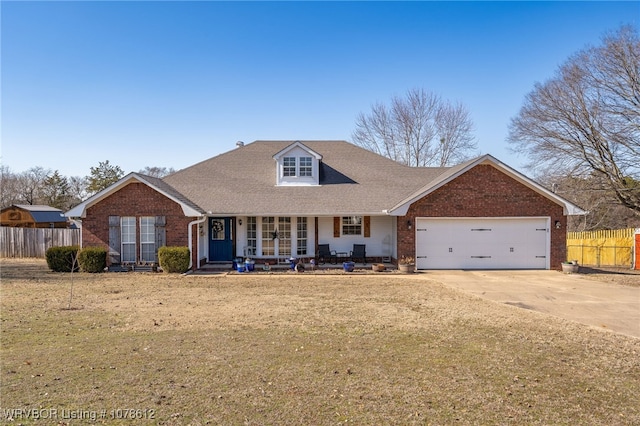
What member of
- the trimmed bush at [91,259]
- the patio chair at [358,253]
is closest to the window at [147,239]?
the trimmed bush at [91,259]

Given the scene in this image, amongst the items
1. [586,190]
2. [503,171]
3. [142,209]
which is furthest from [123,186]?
[586,190]

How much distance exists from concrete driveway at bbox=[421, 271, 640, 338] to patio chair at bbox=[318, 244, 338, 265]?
13.8 feet

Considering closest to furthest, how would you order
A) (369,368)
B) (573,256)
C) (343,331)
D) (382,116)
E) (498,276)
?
(369,368) < (343,331) < (498,276) < (573,256) < (382,116)

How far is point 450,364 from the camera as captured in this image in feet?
21.3

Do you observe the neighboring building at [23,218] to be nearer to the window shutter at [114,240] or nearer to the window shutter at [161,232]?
the window shutter at [114,240]

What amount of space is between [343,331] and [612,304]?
319 inches

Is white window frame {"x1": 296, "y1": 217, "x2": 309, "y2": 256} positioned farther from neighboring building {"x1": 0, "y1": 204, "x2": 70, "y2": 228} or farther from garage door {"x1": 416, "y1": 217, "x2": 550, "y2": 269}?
neighboring building {"x1": 0, "y1": 204, "x2": 70, "y2": 228}

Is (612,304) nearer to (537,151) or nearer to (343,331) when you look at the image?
(343,331)

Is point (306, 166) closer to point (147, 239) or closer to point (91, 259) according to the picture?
point (147, 239)

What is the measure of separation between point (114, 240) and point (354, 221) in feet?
34.3

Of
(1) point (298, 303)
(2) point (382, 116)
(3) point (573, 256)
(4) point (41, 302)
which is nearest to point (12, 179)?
(2) point (382, 116)

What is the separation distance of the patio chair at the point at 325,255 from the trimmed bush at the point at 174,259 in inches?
228

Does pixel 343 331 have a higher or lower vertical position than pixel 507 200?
lower

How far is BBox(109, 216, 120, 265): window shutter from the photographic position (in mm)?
17375
